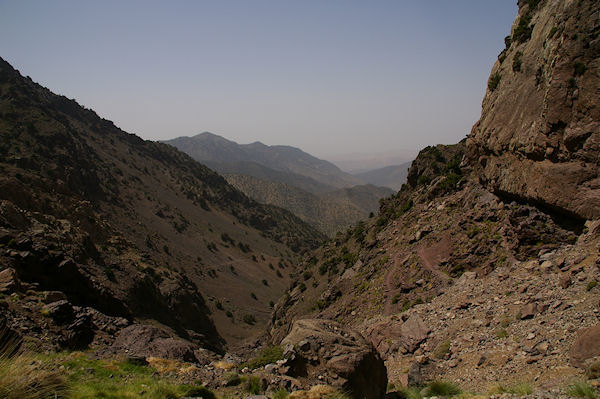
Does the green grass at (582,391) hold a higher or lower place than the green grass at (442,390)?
higher

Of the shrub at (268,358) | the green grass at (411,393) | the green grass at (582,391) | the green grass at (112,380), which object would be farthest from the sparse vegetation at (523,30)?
the green grass at (112,380)

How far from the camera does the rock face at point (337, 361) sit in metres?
10.5

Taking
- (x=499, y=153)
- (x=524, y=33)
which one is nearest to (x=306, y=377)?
(x=499, y=153)

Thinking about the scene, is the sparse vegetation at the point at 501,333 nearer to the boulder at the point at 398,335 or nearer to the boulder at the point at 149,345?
the boulder at the point at 398,335

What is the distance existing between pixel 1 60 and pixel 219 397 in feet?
348

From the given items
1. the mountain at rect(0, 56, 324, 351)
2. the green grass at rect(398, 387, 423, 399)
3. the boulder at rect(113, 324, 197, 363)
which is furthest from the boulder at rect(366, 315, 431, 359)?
the mountain at rect(0, 56, 324, 351)

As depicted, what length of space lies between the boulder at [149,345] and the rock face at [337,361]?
5.04m

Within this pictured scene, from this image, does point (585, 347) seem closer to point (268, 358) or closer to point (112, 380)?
point (268, 358)

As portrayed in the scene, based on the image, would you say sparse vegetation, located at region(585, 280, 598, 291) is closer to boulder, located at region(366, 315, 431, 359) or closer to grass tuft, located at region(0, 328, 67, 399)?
boulder, located at region(366, 315, 431, 359)

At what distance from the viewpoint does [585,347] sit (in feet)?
30.3

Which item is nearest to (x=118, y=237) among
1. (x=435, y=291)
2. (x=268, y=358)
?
(x=435, y=291)

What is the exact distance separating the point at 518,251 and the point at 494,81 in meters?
10.7

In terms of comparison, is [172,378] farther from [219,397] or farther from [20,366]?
[20,366]

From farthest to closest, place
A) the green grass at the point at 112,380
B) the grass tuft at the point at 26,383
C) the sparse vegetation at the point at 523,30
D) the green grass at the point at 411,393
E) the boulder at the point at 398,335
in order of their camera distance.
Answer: the sparse vegetation at the point at 523,30, the boulder at the point at 398,335, the green grass at the point at 411,393, the green grass at the point at 112,380, the grass tuft at the point at 26,383
